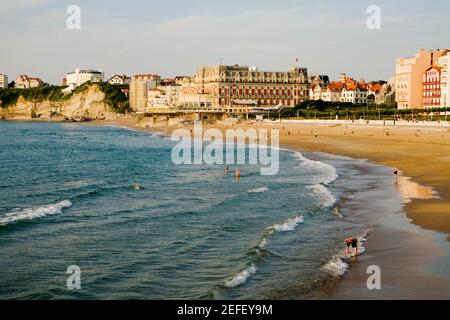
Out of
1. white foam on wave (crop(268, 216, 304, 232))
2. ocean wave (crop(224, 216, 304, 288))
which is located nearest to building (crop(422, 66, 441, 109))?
white foam on wave (crop(268, 216, 304, 232))

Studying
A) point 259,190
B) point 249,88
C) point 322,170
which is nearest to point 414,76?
point 249,88

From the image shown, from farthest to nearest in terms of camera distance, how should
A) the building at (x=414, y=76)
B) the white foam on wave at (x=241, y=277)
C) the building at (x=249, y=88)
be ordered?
the building at (x=249, y=88), the building at (x=414, y=76), the white foam on wave at (x=241, y=277)

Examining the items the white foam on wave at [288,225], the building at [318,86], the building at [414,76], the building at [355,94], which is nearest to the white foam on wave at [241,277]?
the white foam on wave at [288,225]

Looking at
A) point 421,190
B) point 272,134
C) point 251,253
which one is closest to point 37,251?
point 251,253

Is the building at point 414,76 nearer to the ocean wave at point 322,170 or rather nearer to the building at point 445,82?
the building at point 445,82

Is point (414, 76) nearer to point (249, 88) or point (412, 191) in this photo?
point (249, 88)
